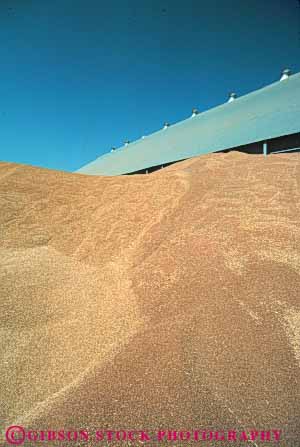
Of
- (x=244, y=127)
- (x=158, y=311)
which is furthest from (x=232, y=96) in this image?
(x=158, y=311)

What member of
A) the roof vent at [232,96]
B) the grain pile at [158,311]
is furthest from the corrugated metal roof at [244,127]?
the grain pile at [158,311]

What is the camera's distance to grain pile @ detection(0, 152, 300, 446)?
1422 mm

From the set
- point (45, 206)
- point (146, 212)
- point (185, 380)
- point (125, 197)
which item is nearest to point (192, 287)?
point (185, 380)

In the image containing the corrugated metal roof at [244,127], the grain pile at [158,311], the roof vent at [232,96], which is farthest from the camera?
the roof vent at [232,96]

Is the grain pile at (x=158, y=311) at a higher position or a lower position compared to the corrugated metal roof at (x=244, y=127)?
lower

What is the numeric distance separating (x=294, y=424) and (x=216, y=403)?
0.43 meters

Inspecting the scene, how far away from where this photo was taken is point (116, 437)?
4.21ft

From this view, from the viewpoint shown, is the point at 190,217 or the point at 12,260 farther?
the point at 190,217

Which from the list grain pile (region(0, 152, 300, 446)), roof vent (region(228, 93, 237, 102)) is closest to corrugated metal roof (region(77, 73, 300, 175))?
roof vent (region(228, 93, 237, 102))

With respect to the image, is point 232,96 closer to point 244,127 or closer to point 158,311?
point 244,127

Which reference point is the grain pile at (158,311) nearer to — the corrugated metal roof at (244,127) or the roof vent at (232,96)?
the corrugated metal roof at (244,127)

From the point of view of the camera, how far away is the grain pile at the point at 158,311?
4.66 feet

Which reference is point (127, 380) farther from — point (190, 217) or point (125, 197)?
point (125, 197)

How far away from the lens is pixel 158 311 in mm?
2197
